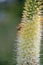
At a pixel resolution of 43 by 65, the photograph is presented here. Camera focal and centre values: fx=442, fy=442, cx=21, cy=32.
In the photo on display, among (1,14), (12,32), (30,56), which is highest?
(1,14)

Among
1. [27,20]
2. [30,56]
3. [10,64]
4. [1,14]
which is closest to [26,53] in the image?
[30,56]

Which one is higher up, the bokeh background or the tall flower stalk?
the bokeh background

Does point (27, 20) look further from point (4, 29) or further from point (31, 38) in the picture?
point (4, 29)

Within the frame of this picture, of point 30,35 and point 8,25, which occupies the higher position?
point 8,25

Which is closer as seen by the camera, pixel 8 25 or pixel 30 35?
pixel 30 35

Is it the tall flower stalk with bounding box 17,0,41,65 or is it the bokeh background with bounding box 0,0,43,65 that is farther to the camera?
the bokeh background with bounding box 0,0,43,65
